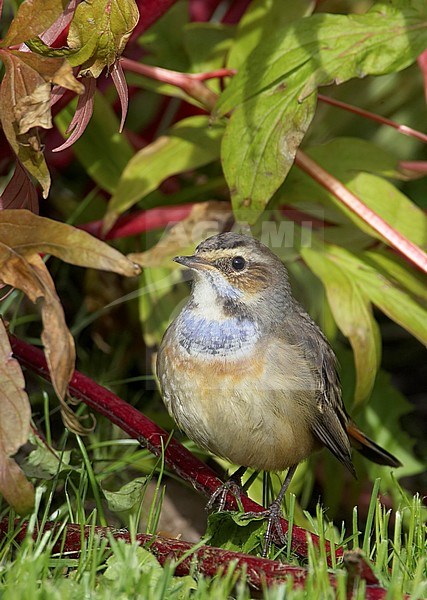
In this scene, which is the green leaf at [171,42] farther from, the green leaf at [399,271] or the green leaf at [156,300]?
the green leaf at [399,271]

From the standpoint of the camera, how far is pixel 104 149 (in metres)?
3.36

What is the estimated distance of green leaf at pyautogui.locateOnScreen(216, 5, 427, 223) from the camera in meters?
2.56

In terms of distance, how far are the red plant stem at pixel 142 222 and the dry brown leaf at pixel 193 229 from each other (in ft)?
0.12

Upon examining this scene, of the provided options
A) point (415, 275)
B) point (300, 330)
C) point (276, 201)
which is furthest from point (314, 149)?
point (300, 330)

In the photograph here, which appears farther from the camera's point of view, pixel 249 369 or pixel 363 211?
pixel 363 211

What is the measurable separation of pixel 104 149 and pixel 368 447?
54.5 inches

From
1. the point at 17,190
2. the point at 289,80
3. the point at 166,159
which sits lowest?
the point at 17,190

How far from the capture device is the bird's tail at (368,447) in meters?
2.87

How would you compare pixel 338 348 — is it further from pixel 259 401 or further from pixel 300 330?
pixel 259 401

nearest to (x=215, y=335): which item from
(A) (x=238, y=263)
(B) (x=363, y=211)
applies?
(A) (x=238, y=263)

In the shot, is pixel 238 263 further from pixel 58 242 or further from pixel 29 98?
→ pixel 29 98

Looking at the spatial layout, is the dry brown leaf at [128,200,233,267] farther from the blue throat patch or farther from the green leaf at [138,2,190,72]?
the green leaf at [138,2,190,72]

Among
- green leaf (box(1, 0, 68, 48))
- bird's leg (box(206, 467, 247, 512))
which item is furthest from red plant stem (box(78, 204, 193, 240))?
green leaf (box(1, 0, 68, 48))

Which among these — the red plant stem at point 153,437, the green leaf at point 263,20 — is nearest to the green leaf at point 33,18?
the red plant stem at point 153,437
